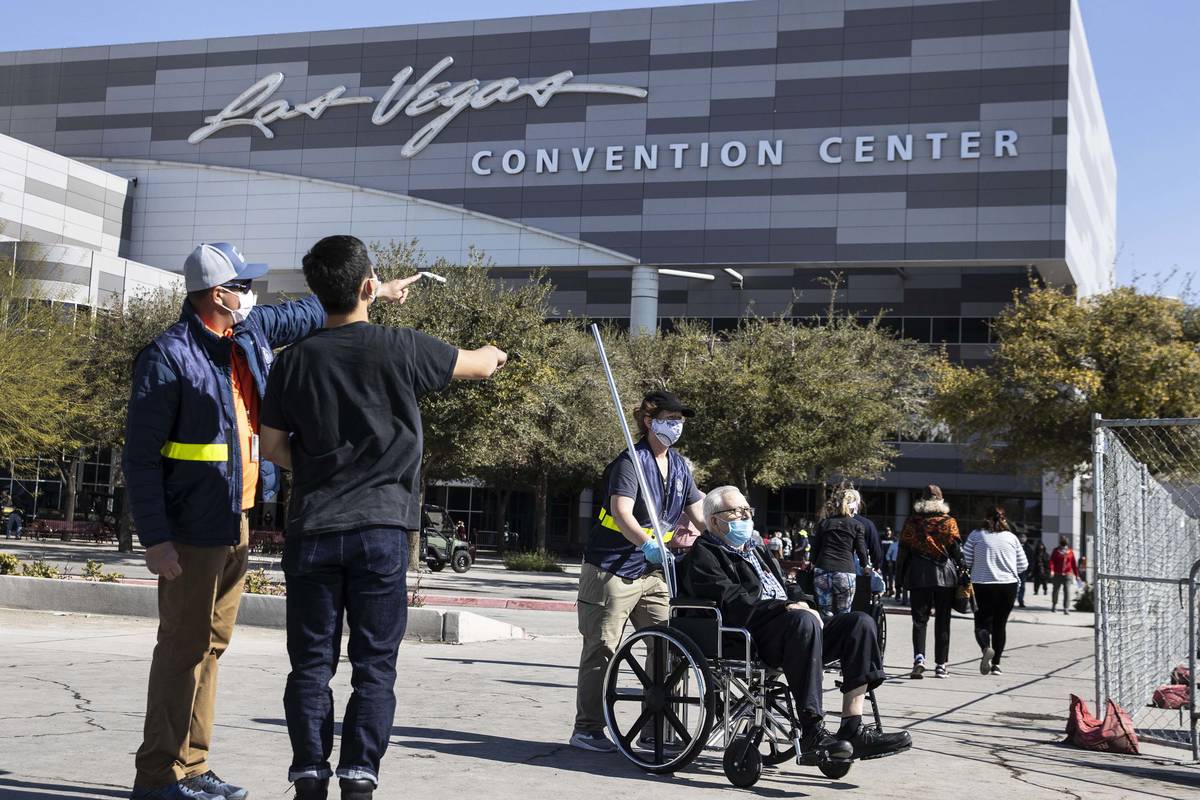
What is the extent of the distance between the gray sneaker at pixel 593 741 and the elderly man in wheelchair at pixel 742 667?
0.16m

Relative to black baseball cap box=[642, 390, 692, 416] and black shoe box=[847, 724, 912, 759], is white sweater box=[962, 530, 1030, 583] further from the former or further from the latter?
black shoe box=[847, 724, 912, 759]

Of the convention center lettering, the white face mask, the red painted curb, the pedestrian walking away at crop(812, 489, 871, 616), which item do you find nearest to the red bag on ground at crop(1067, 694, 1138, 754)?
the pedestrian walking away at crop(812, 489, 871, 616)

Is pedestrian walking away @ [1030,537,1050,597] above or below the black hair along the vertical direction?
below

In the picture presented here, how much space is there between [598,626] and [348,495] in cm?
274

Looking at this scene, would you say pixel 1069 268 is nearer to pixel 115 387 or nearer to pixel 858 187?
pixel 858 187

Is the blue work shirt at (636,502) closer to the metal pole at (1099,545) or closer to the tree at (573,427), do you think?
the metal pole at (1099,545)

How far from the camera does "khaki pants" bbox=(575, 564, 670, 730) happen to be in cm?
655

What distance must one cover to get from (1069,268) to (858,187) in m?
8.97

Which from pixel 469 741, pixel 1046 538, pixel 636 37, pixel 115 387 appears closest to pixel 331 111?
pixel 636 37

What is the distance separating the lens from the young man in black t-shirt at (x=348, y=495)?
4102 millimetres

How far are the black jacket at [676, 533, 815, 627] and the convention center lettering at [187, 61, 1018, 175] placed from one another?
4496 cm

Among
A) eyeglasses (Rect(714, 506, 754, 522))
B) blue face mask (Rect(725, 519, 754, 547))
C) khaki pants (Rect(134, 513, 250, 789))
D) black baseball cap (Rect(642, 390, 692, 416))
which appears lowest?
khaki pants (Rect(134, 513, 250, 789))

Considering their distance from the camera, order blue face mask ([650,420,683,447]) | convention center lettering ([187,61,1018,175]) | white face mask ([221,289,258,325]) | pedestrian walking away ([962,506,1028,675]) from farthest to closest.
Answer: convention center lettering ([187,61,1018,175]), pedestrian walking away ([962,506,1028,675]), blue face mask ([650,420,683,447]), white face mask ([221,289,258,325])

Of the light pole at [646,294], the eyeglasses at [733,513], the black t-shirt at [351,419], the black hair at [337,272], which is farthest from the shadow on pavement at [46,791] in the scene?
the light pole at [646,294]
